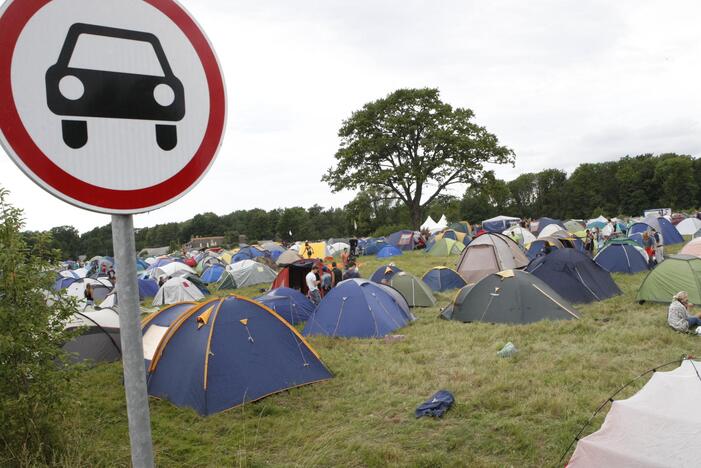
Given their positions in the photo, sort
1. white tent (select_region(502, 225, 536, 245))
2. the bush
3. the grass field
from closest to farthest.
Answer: the bush
the grass field
white tent (select_region(502, 225, 536, 245))

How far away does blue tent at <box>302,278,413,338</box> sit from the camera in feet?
30.8

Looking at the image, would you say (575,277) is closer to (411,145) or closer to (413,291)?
(413,291)

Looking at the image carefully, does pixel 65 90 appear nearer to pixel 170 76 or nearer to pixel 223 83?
pixel 170 76

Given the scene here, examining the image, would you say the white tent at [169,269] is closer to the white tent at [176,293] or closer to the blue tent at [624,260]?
the white tent at [176,293]

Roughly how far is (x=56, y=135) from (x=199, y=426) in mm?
5299

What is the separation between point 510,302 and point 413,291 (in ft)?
10.8

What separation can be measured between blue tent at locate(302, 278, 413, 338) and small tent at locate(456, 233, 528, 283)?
566cm

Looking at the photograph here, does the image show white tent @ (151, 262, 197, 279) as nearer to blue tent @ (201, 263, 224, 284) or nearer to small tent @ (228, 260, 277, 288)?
blue tent @ (201, 263, 224, 284)

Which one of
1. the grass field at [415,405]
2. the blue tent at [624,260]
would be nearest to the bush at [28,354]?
the grass field at [415,405]

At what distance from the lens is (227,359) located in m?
6.38

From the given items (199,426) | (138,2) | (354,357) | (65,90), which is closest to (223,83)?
(138,2)

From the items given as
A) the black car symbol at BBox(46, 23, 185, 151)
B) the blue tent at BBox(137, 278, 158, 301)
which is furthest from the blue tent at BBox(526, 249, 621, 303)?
the blue tent at BBox(137, 278, 158, 301)

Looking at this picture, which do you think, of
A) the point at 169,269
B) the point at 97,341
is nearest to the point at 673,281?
the point at 97,341

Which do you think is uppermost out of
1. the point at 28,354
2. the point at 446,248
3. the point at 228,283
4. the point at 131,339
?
the point at 131,339
